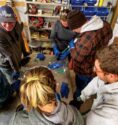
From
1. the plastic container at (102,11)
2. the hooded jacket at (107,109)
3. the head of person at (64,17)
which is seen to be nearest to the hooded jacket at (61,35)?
the head of person at (64,17)

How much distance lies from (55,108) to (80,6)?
2.86 m

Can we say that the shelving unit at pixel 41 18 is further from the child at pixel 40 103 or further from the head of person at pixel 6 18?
the child at pixel 40 103

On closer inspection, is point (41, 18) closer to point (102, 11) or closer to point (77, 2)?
point (77, 2)

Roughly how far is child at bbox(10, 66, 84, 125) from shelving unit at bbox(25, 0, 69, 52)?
271cm

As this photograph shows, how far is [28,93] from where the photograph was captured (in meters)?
0.94

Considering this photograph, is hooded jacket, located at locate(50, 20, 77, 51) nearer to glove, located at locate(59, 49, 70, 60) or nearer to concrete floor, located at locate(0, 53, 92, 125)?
glove, located at locate(59, 49, 70, 60)

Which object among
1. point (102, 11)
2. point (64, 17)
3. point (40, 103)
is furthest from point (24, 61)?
point (102, 11)

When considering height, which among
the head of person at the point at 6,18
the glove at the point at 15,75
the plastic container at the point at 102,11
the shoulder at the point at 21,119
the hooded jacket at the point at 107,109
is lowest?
the glove at the point at 15,75

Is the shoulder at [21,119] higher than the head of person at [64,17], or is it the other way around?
the head of person at [64,17]

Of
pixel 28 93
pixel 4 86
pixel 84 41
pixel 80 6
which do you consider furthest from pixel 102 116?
pixel 80 6

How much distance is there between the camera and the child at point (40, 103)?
37.1 inches

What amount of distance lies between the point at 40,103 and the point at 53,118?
134 mm

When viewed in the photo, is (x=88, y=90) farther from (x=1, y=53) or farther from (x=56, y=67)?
(x=56, y=67)

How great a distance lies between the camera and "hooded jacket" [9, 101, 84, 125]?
0.97 m
